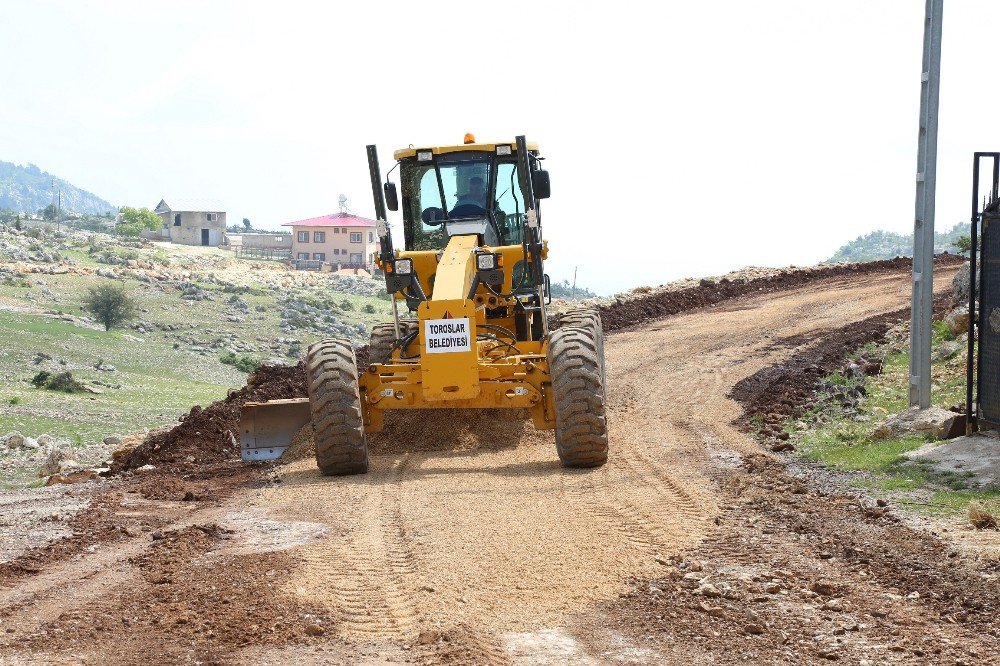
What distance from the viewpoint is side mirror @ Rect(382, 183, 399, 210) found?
46.5 feet

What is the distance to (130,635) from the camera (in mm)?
6805

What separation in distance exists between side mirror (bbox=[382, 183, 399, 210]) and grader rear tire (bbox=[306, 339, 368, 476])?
2691 mm

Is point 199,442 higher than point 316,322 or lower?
higher

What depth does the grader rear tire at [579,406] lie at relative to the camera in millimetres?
11938

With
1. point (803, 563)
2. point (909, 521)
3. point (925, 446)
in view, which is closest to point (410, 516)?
point (803, 563)

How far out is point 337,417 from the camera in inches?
471

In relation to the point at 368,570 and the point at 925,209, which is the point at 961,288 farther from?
the point at 368,570

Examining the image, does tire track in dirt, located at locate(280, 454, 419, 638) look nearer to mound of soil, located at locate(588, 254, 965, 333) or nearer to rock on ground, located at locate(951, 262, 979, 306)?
rock on ground, located at locate(951, 262, 979, 306)

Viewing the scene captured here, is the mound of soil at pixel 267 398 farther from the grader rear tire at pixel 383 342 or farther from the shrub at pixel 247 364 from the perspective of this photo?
the shrub at pixel 247 364

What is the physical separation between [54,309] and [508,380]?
45968 millimetres

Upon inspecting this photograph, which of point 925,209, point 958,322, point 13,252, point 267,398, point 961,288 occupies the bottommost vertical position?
point 267,398

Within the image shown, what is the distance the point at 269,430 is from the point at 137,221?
120420 mm

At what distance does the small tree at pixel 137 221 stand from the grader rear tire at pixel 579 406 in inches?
4579

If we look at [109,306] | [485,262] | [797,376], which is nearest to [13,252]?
[109,306]
